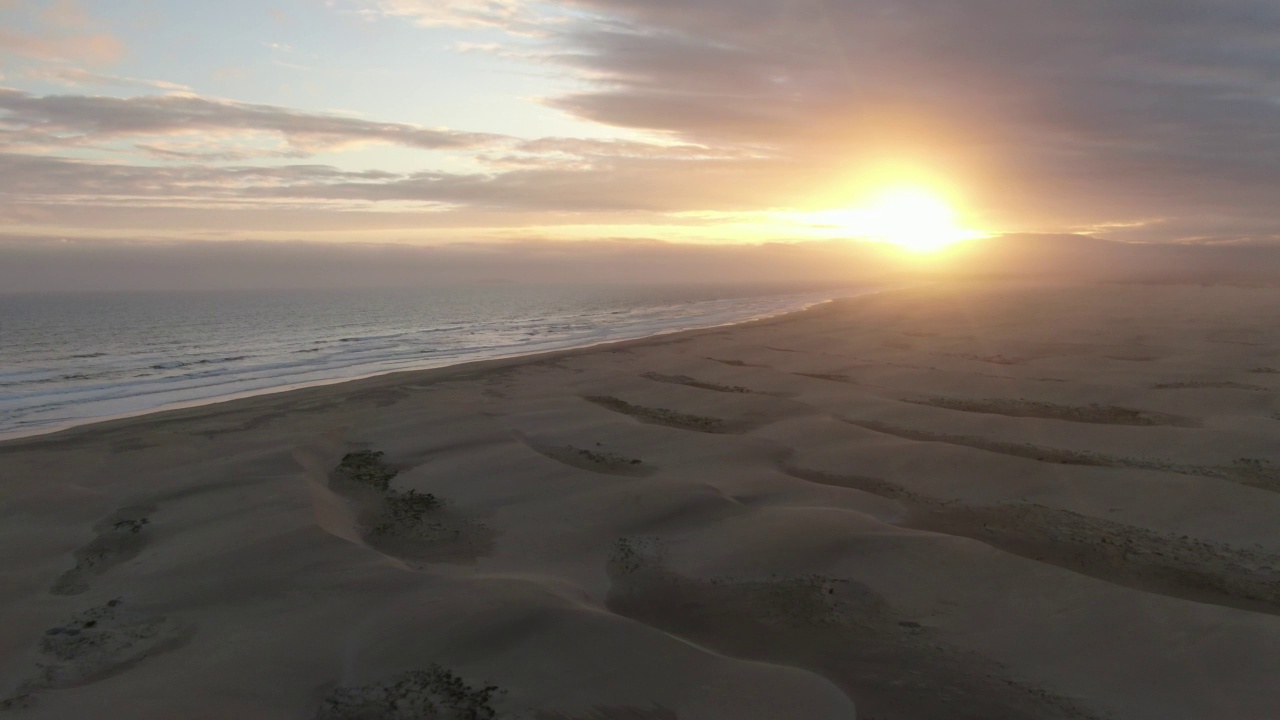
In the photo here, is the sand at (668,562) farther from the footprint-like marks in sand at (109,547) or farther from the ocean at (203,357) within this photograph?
the ocean at (203,357)

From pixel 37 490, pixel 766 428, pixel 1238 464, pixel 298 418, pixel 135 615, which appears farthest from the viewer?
pixel 298 418

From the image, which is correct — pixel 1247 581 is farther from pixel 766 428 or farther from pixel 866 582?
pixel 766 428

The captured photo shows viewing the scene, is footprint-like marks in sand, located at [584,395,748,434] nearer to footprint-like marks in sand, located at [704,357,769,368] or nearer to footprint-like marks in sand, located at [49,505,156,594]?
footprint-like marks in sand, located at [704,357,769,368]

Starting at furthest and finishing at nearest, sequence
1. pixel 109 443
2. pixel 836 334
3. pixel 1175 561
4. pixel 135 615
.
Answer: pixel 836 334 → pixel 109 443 → pixel 1175 561 → pixel 135 615

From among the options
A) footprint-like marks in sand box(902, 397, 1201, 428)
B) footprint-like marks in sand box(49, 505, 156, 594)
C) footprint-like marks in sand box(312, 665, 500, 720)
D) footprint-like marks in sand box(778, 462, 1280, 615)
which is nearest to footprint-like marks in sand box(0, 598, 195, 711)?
footprint-like marks in sand box(49, 505, 156, 594)

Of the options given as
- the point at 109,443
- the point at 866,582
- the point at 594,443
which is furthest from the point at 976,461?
the point at 109,443

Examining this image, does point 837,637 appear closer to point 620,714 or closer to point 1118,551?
point 620,714

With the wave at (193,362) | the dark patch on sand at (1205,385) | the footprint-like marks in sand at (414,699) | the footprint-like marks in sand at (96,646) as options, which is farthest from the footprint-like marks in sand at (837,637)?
the wave at (193,362)
